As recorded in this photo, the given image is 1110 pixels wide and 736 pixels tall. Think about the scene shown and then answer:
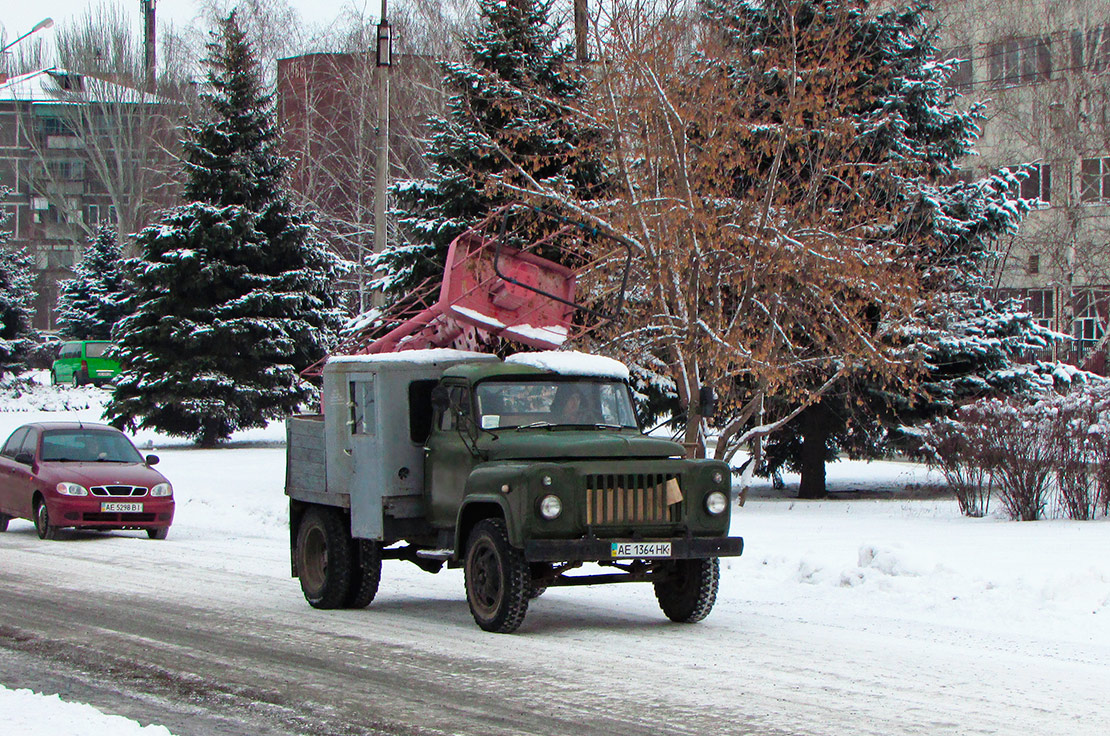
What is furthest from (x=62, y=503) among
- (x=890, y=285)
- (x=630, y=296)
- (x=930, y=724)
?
(x=930, y=724)

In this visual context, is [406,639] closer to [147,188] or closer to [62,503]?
[62,503]

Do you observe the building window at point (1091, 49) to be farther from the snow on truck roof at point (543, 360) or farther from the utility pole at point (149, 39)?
the utility pole at point (149, 39)

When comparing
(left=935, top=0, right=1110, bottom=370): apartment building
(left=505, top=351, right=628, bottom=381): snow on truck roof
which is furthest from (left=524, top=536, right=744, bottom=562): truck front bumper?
(left=935, top=0, right=1110, bottom=370): apartment building

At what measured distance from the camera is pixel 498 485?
33.7ft

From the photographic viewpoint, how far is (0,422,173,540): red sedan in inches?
714

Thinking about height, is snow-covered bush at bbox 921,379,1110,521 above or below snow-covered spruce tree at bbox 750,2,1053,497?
below

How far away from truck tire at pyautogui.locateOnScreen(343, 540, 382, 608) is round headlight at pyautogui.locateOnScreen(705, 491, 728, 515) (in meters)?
3.13

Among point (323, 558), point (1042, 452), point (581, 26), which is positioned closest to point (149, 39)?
point (581, 26)

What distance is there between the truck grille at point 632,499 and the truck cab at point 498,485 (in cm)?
1

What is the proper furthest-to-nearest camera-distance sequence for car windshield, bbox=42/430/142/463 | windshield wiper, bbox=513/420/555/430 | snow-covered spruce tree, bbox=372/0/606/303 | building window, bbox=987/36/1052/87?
1. building window, bbox=987/36/1052/87
2. snow-covered spruce tree, bbox=372/0/606/303
3. car windshield, bbox=42/430/142/463
4. windshield wiper, bbox=513/420/555/430

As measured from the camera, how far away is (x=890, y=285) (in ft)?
55.3

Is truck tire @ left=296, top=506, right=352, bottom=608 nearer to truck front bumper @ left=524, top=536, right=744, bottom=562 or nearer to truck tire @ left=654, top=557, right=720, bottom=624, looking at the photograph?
truck front bumper @ left=524, top=536, right=744, bottom=562

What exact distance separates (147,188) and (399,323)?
56.1 m

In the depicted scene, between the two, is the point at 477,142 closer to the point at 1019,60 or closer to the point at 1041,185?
the point at 1041,185
